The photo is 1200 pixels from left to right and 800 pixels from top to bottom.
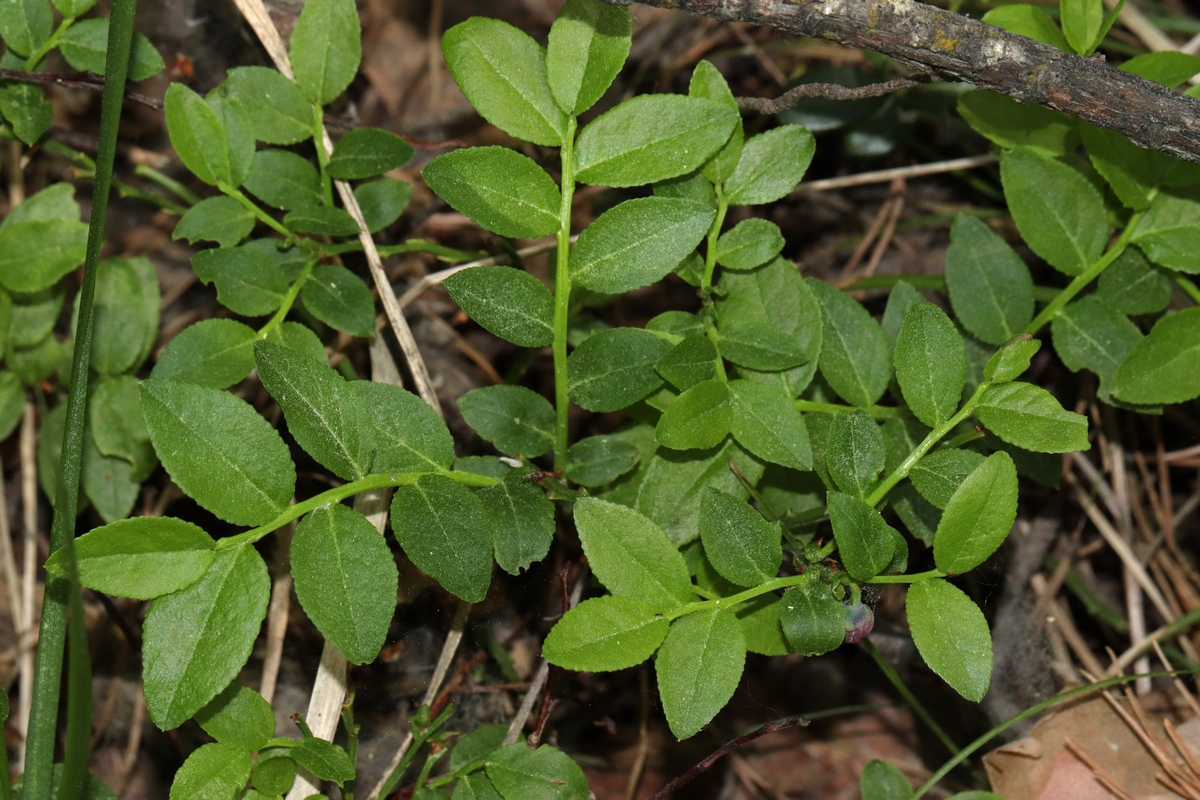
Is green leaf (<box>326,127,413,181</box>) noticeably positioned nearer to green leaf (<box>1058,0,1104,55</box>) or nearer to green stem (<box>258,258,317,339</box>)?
green stem (<box>258,258,317,339</box>)

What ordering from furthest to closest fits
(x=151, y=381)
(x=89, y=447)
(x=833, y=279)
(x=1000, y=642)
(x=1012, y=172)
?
(x=833, y=279)
(x=1000, y=642)
(x=89, y=447)
(x=1012, y=172)
(x=151, y=381)

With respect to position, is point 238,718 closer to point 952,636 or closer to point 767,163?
point 952,636

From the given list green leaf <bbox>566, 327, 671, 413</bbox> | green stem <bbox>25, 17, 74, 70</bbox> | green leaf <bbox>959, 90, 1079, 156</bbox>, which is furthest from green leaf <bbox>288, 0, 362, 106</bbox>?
green leaf <bbox>959, 90, 1079, 156</bbox>

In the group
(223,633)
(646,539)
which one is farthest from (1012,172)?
(223,633)

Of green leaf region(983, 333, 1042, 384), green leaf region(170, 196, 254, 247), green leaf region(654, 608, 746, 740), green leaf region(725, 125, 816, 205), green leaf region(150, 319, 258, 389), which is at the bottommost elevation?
green leaf region(654, 608, 746, 740)

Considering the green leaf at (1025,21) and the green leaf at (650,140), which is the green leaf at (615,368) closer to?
the green leaf at (650,140)

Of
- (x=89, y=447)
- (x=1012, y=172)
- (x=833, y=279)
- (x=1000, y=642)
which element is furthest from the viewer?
(x=833, y=279)

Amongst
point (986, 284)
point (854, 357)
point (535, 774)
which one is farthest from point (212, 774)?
point (986, 284)

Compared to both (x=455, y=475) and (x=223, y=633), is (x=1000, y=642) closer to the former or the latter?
(x=455, y=475)
